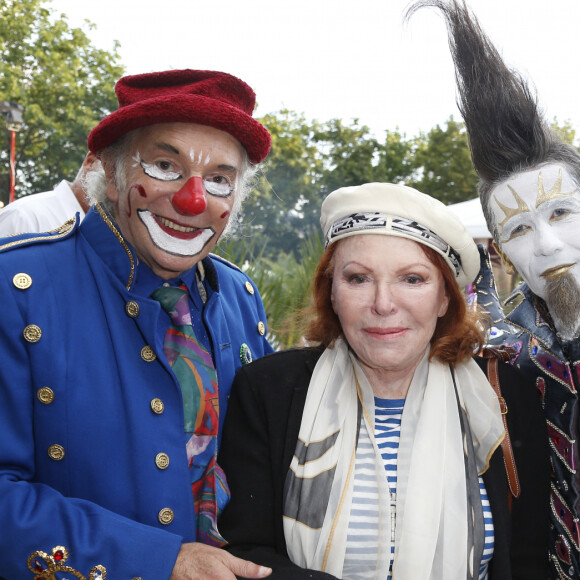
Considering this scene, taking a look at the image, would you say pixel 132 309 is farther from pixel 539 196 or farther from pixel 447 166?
pixel 447 166

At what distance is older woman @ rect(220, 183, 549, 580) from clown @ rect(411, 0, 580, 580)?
0.08m

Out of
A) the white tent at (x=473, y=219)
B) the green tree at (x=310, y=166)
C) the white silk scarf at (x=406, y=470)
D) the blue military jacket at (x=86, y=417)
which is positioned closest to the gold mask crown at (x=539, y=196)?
the white silk scarf at (x=406, y=470)

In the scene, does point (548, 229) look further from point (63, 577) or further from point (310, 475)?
point (63, 577)

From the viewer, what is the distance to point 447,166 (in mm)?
22016

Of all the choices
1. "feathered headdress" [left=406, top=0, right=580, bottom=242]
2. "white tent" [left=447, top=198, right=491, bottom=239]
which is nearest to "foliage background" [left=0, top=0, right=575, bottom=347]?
"white tent" [left=447, top=198, right=491, bottom=239]

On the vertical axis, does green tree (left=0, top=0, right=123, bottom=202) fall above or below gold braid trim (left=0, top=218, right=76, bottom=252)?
above

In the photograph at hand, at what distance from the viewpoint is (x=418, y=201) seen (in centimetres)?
199

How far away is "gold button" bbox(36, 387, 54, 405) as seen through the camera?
1651mm

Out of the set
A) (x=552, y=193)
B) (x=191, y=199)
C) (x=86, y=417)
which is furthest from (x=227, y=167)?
(x=552, y=193)

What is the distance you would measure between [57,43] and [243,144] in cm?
2495

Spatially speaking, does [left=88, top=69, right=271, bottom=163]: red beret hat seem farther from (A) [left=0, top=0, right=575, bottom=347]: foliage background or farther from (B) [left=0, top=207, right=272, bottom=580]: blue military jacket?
(A) [left=0, top=0, right=575, bottom=347]: foliage background

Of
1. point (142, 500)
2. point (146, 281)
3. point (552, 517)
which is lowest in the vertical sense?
point (552, 517)

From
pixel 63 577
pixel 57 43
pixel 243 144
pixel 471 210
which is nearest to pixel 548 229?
pixel 243 144

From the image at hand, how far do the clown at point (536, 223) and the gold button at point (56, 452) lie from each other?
157cm
